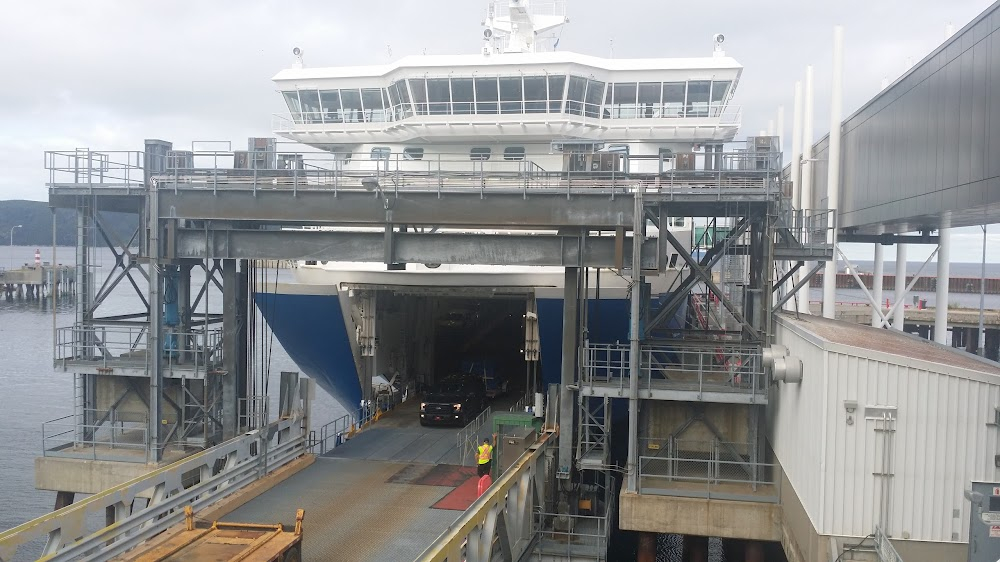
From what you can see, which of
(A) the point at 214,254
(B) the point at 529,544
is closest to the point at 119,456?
(A) the point at 214,254

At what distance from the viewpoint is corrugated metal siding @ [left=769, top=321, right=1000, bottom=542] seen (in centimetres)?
1020

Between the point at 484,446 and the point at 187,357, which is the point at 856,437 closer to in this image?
the point at 484,446

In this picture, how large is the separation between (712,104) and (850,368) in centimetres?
1415

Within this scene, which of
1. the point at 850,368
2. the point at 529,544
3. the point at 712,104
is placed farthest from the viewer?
the point at 712,104

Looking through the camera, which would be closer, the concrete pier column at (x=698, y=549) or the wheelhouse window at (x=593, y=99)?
the concrete pier column at (x=698, y=549)

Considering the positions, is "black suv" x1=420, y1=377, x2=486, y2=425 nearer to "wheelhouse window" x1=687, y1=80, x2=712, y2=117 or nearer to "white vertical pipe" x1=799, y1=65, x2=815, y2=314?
"wheelhouse window" x1=687, y1=80, x2=712, y2=117

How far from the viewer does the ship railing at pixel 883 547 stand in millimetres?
9997

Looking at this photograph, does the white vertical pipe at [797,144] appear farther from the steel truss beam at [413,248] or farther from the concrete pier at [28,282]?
the concrete pier at [28,282]

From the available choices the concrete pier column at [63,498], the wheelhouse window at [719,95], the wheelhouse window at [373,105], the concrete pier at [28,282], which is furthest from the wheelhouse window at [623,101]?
the concrete pier at [28,282]

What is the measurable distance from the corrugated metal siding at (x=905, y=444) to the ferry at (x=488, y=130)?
10.6 meters

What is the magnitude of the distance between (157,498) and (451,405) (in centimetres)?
1023

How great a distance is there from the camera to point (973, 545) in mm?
9250

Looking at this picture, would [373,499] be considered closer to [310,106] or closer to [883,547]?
[883,547]

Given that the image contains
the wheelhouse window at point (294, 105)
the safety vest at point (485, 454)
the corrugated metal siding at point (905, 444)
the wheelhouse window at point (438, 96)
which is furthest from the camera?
the wheelhouse window at point (294, 105)
